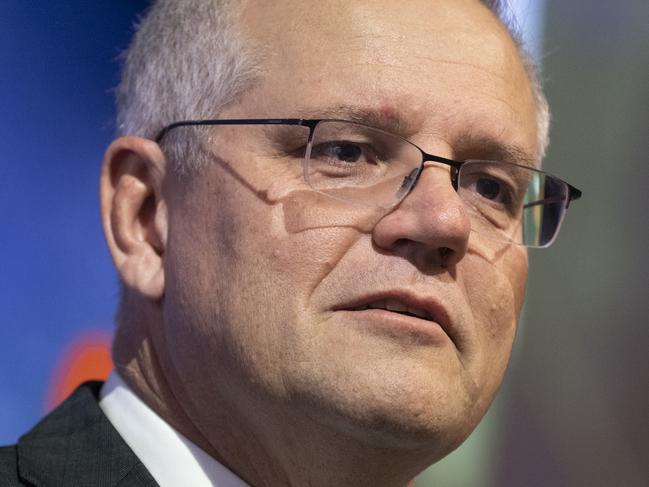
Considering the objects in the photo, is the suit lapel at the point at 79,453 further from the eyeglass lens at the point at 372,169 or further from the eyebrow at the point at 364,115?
the eyebrow at the point at 364,115

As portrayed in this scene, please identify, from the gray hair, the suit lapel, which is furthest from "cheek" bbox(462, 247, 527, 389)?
the suit lapel

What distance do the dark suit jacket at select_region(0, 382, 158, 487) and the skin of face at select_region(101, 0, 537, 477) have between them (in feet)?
0.60

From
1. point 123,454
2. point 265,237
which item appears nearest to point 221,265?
point 265,237

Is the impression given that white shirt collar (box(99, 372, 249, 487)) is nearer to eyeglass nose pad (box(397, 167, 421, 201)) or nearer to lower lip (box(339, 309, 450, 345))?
lower lip (box(339, 309, 450, 345))

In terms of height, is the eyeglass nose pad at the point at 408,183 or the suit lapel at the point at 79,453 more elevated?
the eyeglass nose pad at the point at 408,183

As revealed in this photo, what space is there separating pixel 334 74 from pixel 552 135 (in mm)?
2018

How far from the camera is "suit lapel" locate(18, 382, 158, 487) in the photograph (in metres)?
1.69

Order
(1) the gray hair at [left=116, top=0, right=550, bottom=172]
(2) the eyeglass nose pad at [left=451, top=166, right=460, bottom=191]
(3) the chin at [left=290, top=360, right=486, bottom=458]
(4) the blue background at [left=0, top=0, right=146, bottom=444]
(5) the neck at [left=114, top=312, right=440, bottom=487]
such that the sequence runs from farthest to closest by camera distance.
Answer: (4) the blue background at [left=0, top=0, right=146, bottom=444] → (1) the gray hair at [left=116, top=0, right=550, bottom=172] → (2) the eyeglass nose pad at [left=451, top=166, right=460, bottom=191] → (5) the neck at [left=114, top=312, right=440, bottom=487] → (3) the chin at [left=290, top=360, right=486, bottom=458]

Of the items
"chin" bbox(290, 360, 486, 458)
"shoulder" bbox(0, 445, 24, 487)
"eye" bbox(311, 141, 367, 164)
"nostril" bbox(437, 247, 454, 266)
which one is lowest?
"shoulder" bbox(0, 445, 24, 487)

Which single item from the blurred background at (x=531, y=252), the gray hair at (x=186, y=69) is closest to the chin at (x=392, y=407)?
the gray hair at (x=186, y=69)

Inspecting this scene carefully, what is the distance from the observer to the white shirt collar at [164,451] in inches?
68.7

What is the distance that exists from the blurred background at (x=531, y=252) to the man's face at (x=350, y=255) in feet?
3.22

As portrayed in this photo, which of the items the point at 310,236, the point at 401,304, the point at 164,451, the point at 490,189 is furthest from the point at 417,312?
the point at 164,451

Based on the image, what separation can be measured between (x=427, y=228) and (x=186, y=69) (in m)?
0.76
